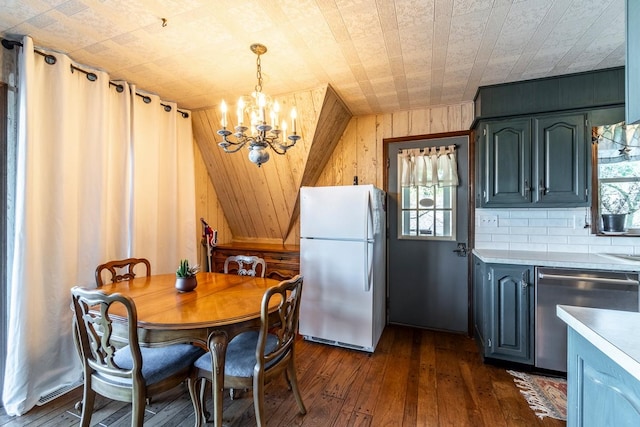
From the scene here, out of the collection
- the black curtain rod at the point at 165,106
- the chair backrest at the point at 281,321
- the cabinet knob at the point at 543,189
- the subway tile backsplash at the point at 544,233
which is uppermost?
the black curtain rod at the point at 165,106

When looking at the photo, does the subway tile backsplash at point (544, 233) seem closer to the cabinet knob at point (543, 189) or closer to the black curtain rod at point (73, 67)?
the cabinet knob at point (543, 189)

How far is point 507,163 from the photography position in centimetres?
263

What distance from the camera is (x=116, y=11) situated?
5.55 ft

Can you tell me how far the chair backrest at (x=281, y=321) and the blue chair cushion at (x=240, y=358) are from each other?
0.23ft

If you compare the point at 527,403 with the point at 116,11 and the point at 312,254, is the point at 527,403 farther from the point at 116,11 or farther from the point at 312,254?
the point at 116,11

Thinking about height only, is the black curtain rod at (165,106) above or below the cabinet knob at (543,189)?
above

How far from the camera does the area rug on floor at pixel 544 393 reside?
1878mm

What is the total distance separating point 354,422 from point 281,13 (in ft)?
8.38

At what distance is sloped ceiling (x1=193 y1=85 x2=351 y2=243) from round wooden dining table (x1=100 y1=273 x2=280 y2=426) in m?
1.61

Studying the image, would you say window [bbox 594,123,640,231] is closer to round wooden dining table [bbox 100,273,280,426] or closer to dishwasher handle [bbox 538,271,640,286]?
dishwasher handle [bbox 538,271,640,286]

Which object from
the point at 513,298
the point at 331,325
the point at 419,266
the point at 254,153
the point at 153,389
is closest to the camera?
the point at 153,389

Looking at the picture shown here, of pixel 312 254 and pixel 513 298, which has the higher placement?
pixel 312 254

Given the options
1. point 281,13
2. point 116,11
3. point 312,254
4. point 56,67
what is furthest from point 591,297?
point 56,67

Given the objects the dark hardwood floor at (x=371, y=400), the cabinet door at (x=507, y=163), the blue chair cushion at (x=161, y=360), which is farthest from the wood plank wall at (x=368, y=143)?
the blue chair cushion at (x=161, y=360)
